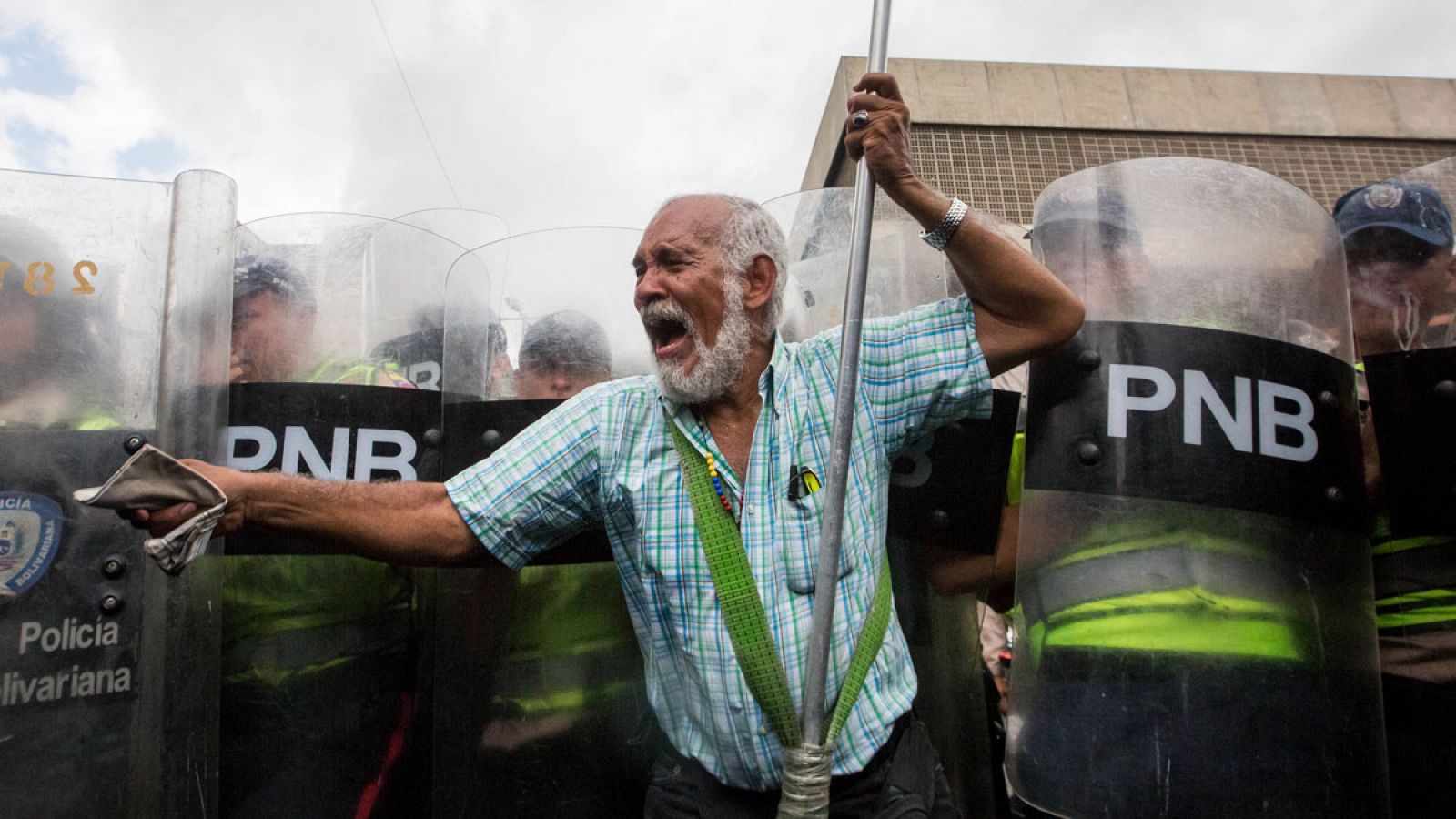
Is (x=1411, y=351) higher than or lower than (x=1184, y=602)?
higher

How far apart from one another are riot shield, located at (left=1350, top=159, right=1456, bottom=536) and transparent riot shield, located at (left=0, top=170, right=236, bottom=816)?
2777mm

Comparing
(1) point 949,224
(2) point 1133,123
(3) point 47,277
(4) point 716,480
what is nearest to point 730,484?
(4) point 716,480

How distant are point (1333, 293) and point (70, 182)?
3.07 metres

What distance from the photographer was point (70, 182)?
2033 millimetres

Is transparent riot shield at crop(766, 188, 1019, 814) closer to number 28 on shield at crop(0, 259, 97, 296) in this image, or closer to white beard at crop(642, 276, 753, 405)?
white beard at crop(642, 276, 753, 405)

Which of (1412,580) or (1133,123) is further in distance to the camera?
(1133,123)

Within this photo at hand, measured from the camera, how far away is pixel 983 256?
1.89 meters

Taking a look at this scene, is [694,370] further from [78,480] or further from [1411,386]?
[1411,386]

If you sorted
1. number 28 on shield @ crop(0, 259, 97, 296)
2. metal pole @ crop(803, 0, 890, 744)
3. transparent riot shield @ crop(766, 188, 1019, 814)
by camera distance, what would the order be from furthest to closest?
transparent riot shield @ crop(766, 188, 1019, 814) < number 28 on shield @ crop(0, 259, 97, 296) < metal pole @ crop(803, 0, 890, 744)

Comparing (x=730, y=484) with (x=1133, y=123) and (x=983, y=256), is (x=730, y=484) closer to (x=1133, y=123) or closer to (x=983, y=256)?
(x=983, y=256)

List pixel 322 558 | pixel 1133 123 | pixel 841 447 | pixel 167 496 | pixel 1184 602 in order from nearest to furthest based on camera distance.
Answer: pixel 167 496
pixel 841 447
pixel 1184 602
pixel 322 558
pixel 1133 123

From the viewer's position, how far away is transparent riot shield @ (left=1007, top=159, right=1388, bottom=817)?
1739 millimetres

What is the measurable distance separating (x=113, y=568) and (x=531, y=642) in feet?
3.12

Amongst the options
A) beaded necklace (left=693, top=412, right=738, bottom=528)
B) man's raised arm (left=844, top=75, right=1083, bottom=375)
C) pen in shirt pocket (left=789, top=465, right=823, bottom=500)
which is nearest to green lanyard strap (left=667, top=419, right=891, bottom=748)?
beaded necklace (left=693, top=412, right=738, bottom=528)
